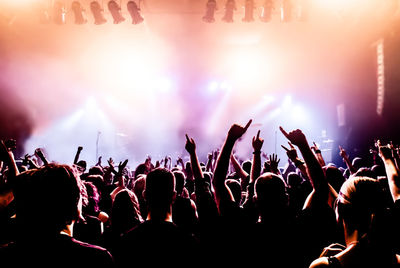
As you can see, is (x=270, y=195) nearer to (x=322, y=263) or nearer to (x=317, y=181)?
(x=322, y=263)

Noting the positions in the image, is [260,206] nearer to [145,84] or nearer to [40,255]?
[40,255]

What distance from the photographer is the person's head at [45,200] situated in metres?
1.17

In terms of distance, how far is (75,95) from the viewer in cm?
1362

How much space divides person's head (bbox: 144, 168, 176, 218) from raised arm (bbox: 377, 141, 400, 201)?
1.90 meters

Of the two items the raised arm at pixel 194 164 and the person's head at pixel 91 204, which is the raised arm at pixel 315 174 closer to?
the raised arm at pixel 194 164

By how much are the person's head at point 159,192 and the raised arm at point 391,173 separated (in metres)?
1.90

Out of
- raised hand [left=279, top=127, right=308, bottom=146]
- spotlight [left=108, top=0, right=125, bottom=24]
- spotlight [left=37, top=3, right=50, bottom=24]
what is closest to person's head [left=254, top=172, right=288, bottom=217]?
raised hand [left=279, top=127, right=308, bottom=146]

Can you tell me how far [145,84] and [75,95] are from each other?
3632 mm

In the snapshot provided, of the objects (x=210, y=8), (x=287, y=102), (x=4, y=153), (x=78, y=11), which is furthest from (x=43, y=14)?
(x=287, y=102)

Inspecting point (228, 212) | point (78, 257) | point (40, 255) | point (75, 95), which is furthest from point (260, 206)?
A: point (75, 95)

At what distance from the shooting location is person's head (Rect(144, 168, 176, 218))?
1.76 m

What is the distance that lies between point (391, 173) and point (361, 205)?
4.93ft

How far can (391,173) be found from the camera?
2.57m

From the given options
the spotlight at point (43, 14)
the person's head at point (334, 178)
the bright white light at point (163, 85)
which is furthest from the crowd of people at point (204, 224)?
the bright white light at point (163, 85)
